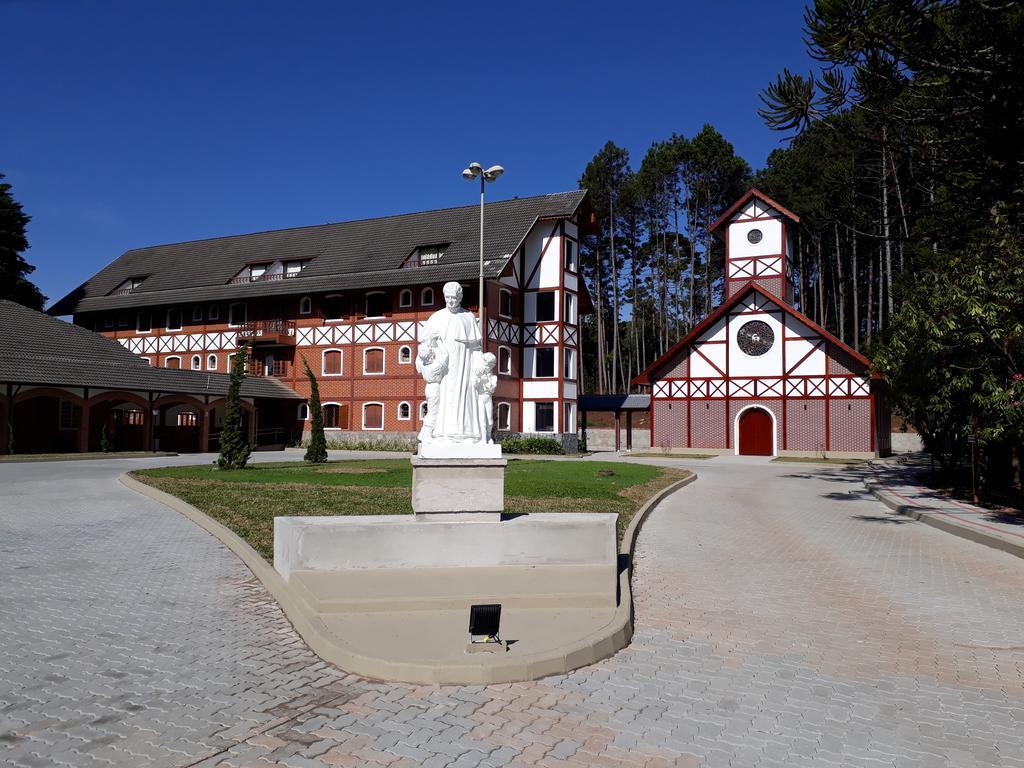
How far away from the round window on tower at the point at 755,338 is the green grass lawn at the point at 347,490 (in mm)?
15214

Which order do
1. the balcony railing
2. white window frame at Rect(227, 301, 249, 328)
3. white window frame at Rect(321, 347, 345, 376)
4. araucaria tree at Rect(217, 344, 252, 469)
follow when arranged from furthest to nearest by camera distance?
white window frame at Rect(227, 301, 249, 328), the balcony railing, white window frame at Rect(321, 347, 345, 376), araucaria tree at Rect(217, 344, 252, 469)

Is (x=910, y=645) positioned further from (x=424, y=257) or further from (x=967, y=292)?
(x=424, y=257)

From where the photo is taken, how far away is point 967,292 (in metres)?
15.0

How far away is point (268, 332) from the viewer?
40.9 meters

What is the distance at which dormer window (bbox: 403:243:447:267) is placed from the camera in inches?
1550

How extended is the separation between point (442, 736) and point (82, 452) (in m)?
30.8

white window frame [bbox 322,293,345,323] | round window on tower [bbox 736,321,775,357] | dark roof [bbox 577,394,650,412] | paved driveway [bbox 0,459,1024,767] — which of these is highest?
white window frame [bbox 322,293,345,323]

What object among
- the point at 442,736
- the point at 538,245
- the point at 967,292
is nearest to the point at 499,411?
the point at 538,245

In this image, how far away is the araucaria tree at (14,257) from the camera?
163 ft

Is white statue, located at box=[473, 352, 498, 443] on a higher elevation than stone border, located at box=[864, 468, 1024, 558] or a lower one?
higher

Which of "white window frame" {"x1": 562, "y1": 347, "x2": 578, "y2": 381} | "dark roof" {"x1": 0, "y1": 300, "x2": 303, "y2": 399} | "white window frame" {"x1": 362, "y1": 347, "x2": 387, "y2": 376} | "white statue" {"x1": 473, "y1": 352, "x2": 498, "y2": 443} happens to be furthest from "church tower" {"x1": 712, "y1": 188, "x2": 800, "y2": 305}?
"white statue" {"x1": 473, "y1": 352, "x2": 498, "y2": 443}

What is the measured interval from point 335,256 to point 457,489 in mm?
36976

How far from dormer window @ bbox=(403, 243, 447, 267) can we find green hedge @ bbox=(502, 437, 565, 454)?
425 inches

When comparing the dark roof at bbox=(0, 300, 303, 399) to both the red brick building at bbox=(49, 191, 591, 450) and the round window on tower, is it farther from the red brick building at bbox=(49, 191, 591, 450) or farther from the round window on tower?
the round window on tower
